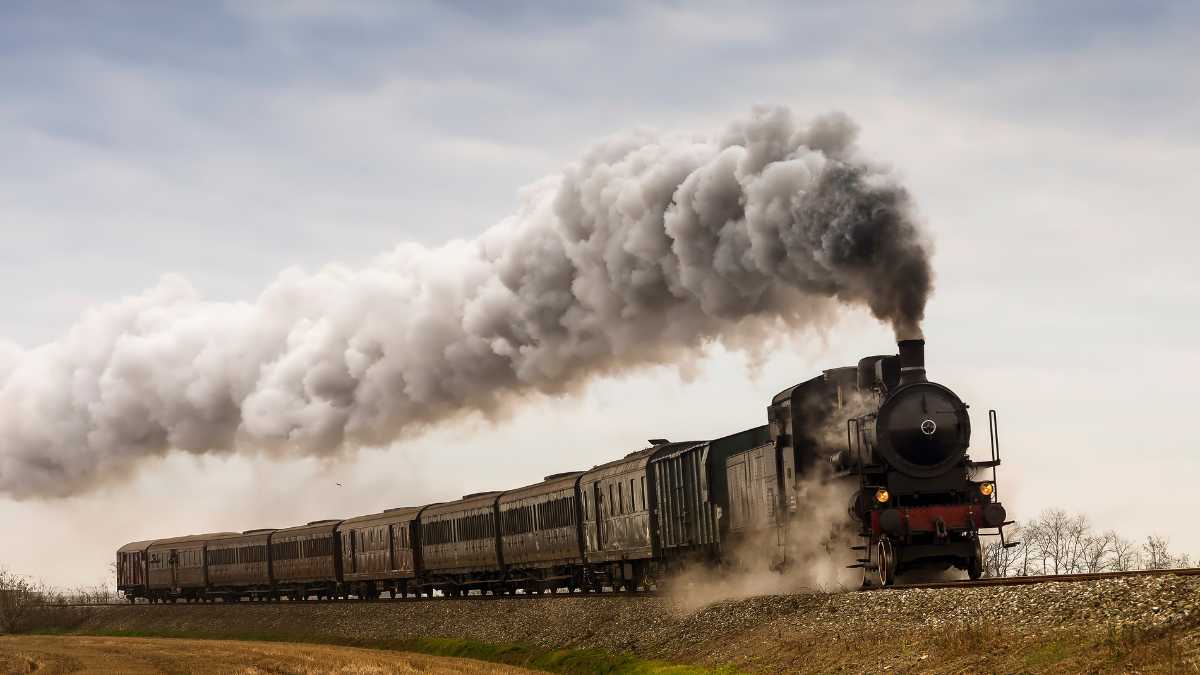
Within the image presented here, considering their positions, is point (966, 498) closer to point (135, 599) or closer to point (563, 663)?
point (563, 663)

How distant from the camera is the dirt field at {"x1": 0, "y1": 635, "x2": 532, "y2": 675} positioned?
2619 cm

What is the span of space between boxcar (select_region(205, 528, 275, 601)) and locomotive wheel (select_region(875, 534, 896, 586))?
3744cm

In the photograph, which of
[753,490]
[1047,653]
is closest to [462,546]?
[753,490]

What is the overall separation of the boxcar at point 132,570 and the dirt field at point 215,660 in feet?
77.1

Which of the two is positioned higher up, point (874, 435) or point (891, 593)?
point (874, 435)

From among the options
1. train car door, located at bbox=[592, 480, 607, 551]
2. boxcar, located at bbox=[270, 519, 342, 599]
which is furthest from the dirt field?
boxcar, located at bbox=[270, 519, 342, 599]

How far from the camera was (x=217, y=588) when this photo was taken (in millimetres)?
57250

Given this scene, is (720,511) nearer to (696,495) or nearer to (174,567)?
(696,495)

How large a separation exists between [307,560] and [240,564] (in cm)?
565

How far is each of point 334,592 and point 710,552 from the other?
88.8 ft

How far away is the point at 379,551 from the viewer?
46688 millimetres

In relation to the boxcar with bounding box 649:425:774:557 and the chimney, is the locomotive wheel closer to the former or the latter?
the chimney

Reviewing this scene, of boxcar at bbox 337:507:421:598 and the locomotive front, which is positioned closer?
the locomotive front

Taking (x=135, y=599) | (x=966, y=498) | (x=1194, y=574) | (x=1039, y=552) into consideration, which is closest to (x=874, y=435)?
(x=966, y=498)
